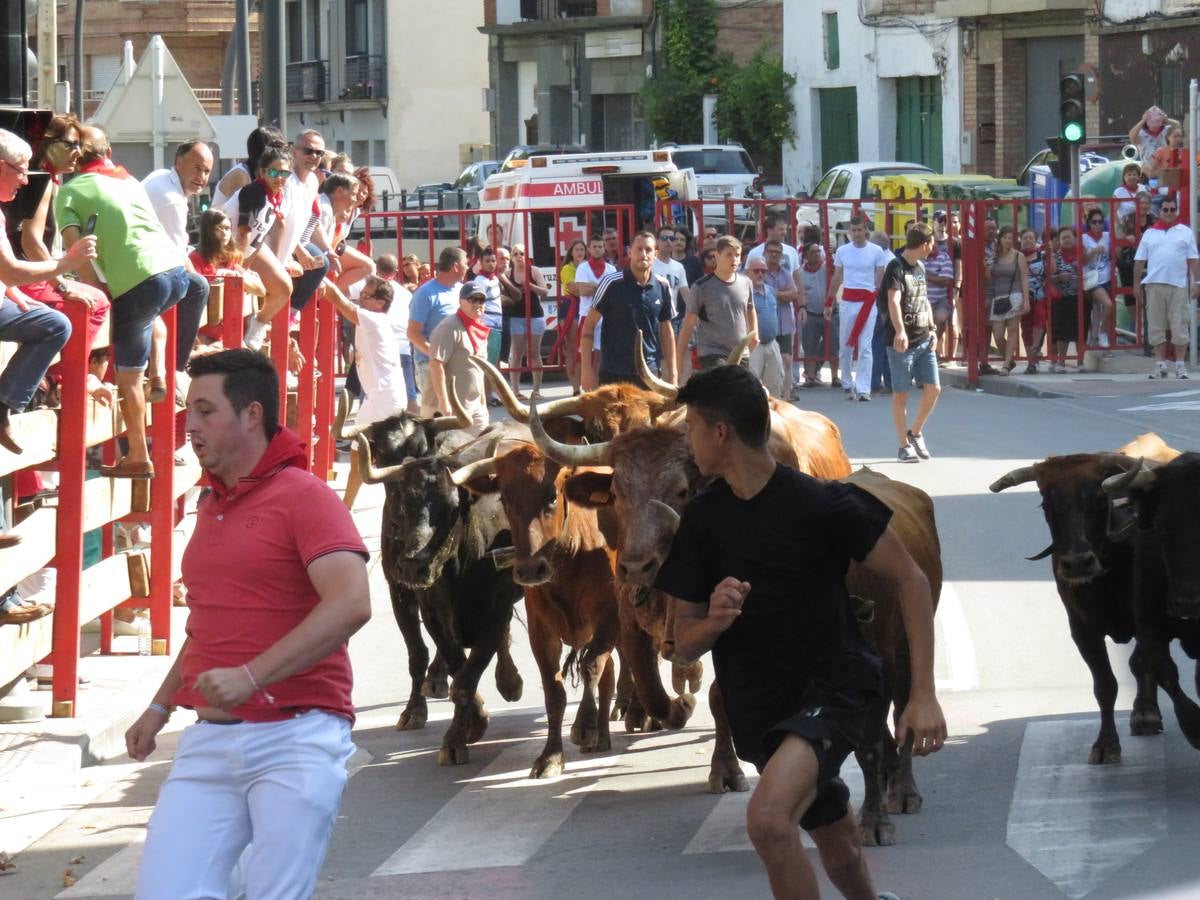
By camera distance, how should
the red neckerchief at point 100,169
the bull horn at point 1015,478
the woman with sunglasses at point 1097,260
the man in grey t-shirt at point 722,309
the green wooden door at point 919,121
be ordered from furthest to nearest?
the green wooden door at point 919,121 → the woman with sunglasses at point 1097,260 → the man in grey t-shirt at point 722,309 → the red neckerchief at point 100,169 → the bull horn at point 1015,478

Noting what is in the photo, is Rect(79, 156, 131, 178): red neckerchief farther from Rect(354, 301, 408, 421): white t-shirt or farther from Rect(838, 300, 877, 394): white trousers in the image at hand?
Rect(838, 300, 877, 394): white trousers

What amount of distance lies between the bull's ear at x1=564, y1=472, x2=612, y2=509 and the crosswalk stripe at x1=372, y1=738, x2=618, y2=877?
1.27m

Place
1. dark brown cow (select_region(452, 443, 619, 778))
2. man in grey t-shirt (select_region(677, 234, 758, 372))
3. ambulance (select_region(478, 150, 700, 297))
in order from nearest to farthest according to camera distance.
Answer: dark brown cow (select_region(452, 443, 619, 778)) < man in grey t-shirt (select_region(677, 234, 758, 372)) < ambulance (select_region(478, 150, 700, 297))

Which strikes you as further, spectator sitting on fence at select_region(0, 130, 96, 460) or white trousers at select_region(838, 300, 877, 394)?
white trousers at select_region(838, 300, 877, 394)

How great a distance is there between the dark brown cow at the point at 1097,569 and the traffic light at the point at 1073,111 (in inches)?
708

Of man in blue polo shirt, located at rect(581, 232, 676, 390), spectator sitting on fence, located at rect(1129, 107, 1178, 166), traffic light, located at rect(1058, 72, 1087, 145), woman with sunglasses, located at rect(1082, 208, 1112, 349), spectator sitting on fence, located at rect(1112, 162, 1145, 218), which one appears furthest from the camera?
spectator sitting on fence, located at rect(1129, 107, 1178, 166)

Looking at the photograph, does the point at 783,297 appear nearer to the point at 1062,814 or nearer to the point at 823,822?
the point at 1062,814

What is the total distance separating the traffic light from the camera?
1032 inches

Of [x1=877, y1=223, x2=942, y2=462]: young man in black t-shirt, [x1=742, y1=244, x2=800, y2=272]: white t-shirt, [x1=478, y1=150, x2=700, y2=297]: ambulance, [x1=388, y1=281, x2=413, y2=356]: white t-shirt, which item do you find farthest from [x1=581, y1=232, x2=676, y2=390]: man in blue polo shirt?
[x1=478, y1=150, x2=700, y2=297]: ambulance

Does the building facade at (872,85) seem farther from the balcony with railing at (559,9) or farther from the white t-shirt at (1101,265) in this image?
the white t-shirt at (1101,265)

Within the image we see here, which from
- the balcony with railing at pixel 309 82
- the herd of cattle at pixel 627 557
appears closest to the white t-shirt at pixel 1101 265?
the herd of cattle at pixel 627 557

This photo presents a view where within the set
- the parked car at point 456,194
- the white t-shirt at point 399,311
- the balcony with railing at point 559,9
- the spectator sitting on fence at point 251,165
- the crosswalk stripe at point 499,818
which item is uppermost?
the balcony with railing at point 559,9

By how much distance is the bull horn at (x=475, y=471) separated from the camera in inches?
371

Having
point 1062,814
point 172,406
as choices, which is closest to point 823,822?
point 1062,814
